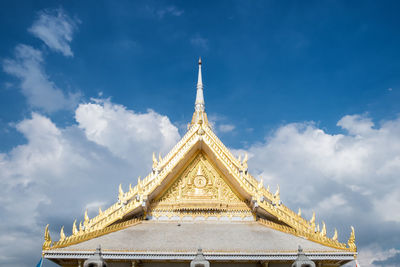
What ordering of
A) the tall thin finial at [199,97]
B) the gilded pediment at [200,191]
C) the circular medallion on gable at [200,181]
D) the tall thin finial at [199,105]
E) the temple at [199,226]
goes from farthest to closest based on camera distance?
1. the tall thin finial at [199,97]
2. the tall thin finial at [199,105]
3. the circular medallion on gable at [200,181]
4. the gilded pediment at [200,191]
5. the temple at [199,226]

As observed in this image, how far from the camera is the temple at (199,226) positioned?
32.0 ft

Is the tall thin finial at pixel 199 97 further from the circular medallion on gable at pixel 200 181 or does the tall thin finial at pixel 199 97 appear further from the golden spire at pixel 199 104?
the circular medallion on gable at pixel 200 181

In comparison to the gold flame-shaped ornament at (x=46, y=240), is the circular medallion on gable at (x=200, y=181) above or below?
above

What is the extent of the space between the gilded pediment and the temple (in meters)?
0.03

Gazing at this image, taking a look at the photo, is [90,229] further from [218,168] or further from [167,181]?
[218,168]

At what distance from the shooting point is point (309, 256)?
9820mm

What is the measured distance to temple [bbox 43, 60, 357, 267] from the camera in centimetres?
976

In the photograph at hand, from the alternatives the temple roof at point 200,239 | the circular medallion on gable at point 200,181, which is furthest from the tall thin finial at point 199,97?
the temple roof at point 200,239

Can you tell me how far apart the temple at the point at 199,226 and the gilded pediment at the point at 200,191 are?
31 millimetres

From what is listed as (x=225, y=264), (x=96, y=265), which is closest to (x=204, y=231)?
(x=225, y=264)

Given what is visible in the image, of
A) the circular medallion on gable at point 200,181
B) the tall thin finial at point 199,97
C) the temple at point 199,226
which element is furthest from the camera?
the tall thin finial at point 199,97

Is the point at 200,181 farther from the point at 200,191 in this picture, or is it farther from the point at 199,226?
the point at 199,226

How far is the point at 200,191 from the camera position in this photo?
12.4 meters

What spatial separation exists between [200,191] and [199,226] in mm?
1190
